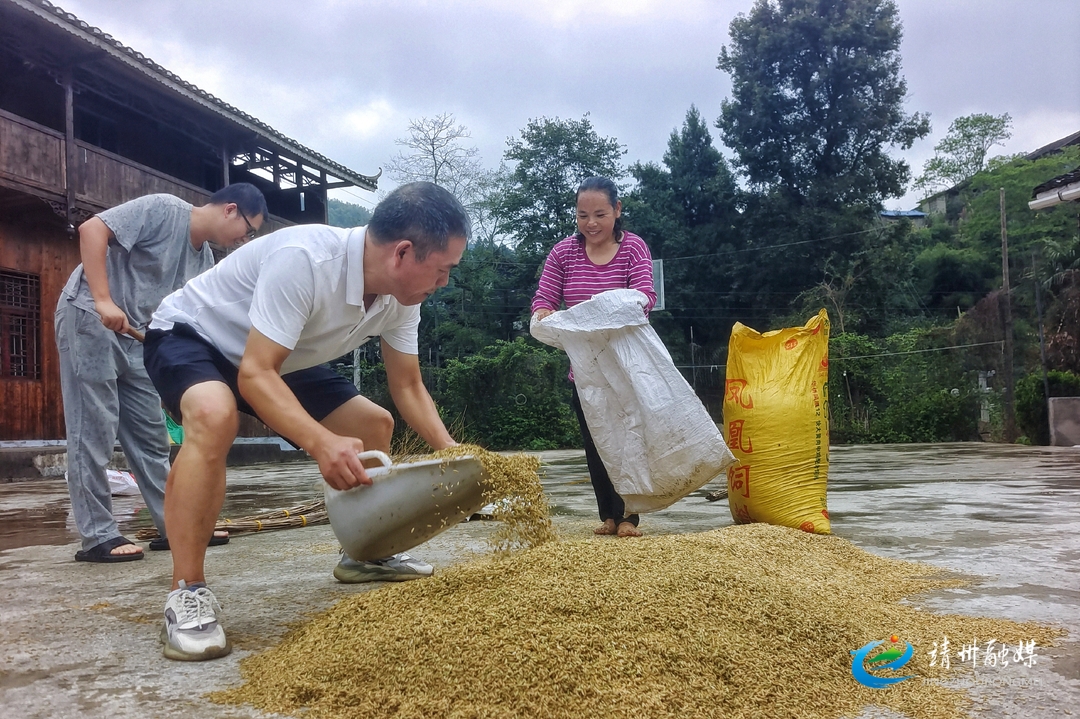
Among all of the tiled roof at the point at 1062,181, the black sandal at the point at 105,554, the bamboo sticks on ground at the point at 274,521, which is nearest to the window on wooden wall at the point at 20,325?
the bamboo sticks on ground at the point at 274,521

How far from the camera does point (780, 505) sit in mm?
2910

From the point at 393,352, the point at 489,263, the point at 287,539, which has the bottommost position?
the point at 287,539

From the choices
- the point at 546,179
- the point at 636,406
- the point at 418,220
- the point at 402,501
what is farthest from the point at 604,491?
the point at 546,179

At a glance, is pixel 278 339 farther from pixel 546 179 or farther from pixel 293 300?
pixel 546 179

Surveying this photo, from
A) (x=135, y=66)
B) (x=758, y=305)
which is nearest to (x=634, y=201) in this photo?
(x=758, y=305)

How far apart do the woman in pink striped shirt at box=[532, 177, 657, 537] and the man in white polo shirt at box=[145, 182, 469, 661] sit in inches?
37.3

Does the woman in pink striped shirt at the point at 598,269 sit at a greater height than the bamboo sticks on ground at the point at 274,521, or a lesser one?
greater

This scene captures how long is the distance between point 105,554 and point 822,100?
973 inches

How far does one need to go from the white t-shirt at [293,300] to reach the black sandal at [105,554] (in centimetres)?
110

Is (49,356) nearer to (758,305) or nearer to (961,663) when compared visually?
(961,663)

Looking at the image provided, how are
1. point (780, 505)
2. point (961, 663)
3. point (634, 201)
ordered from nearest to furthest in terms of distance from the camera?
point (961, 663) → point (780, 505) → point (634, 201)

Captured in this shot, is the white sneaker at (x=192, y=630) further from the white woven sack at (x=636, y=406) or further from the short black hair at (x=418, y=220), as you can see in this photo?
the white woven sack at (x=636, y=406)

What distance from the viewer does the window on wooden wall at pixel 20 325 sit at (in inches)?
337

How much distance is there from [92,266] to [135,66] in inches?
299
